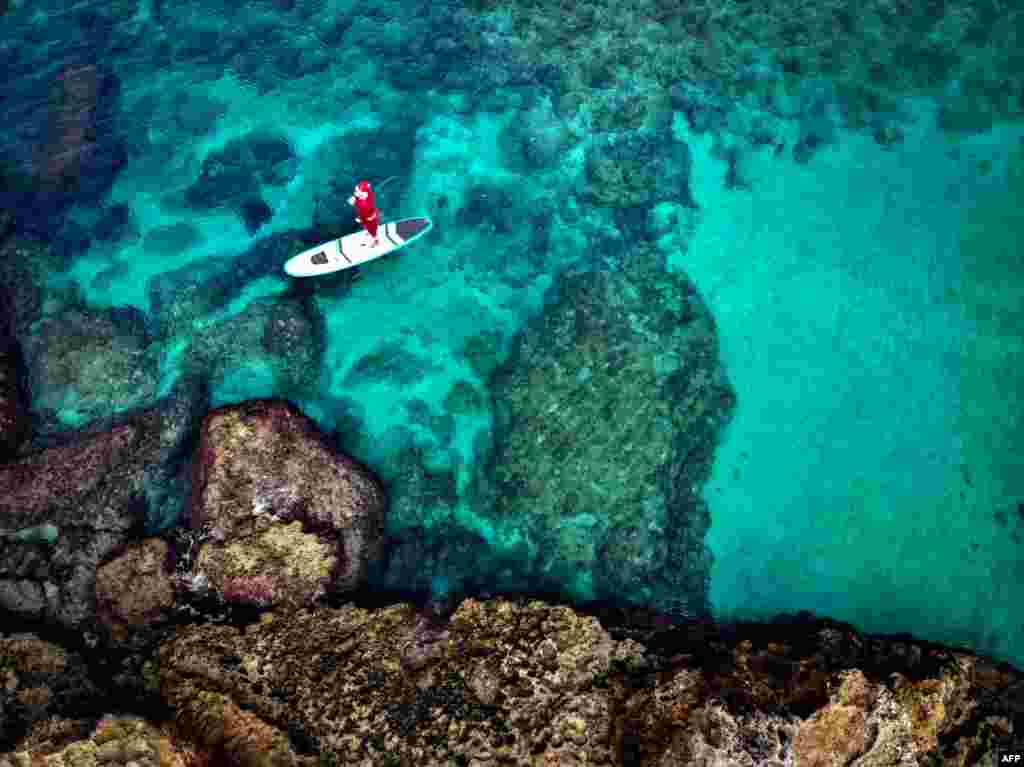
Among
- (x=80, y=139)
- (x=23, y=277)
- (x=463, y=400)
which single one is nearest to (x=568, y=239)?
(x=463, y=400)

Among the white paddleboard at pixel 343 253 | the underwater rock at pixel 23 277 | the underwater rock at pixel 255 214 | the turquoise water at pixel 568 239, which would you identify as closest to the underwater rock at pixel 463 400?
the turquoise water at pixel 568 239

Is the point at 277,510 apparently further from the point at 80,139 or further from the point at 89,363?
the point at 80,139

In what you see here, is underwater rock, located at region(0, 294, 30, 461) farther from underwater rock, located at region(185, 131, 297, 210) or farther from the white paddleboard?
the white paddleboard

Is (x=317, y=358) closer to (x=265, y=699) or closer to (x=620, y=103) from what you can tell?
(x=265, y=699)

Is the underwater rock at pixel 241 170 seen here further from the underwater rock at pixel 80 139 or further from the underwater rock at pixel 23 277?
the underwater rock at pixel 23 277

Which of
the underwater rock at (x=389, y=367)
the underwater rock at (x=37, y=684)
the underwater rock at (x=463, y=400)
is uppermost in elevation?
the underwater rock at (x=389, y=367)

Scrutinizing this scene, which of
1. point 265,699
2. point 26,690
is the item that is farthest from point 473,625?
point 26,690

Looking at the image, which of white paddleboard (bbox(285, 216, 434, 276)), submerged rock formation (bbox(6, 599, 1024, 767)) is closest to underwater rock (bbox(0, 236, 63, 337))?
white paddleboard (bbox(285, 216, 434, 276))
